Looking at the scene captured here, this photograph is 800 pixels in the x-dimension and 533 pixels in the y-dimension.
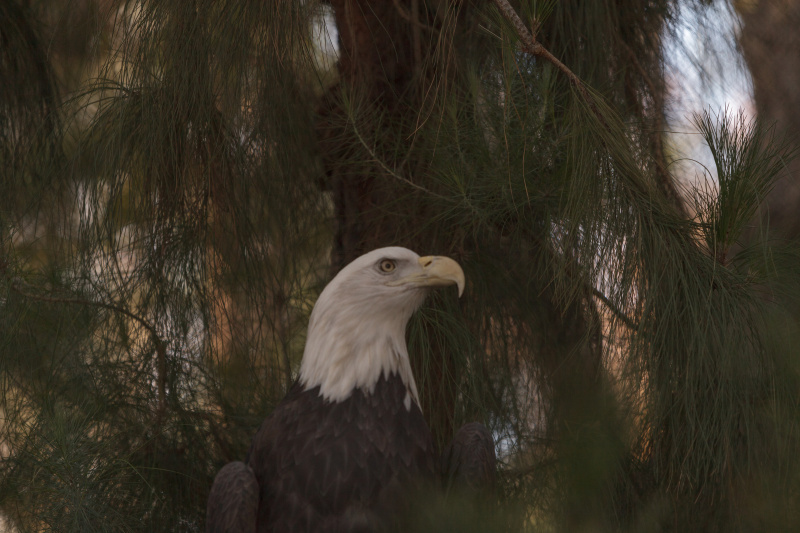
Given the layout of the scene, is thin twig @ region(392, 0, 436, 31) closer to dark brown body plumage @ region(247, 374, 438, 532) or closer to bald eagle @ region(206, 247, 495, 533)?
bald eagle @ region(206, 247, 495, 533)

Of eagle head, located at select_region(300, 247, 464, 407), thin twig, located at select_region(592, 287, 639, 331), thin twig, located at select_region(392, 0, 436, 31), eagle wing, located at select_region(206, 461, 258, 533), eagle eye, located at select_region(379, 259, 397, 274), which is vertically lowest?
eagle wing, located at select_region(206, 461, 258, 533)

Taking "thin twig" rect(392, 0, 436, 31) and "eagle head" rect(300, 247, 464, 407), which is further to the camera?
"thin twig" rect(392, 0, 436, 31)

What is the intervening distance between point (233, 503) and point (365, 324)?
0.49 metres

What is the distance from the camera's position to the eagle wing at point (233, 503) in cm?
162

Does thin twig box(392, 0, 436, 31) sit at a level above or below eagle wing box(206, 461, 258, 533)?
above

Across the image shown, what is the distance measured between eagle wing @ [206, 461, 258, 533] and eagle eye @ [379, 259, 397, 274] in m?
0.53

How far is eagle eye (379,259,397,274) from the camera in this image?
5.97 feet

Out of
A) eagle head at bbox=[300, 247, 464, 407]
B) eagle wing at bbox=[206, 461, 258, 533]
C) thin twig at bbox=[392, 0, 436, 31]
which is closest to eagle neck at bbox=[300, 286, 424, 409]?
eagle head at bbox=[300, 247, 464, 407]

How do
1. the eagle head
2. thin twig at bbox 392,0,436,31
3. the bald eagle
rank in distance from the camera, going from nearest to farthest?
the bald eagle < the eagle head < thin twig at bbox 392,0,436,31

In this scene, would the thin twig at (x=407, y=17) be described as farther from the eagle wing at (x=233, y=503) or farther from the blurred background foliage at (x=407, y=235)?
the eagle wing at (x=233, y=503)

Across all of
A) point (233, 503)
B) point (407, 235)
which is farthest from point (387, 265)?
point (233, 503)

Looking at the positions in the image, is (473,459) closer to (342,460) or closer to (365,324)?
(342,460)

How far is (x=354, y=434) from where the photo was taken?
5.69ft

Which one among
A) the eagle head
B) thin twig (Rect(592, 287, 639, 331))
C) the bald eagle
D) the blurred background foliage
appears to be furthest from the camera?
the eagle head
